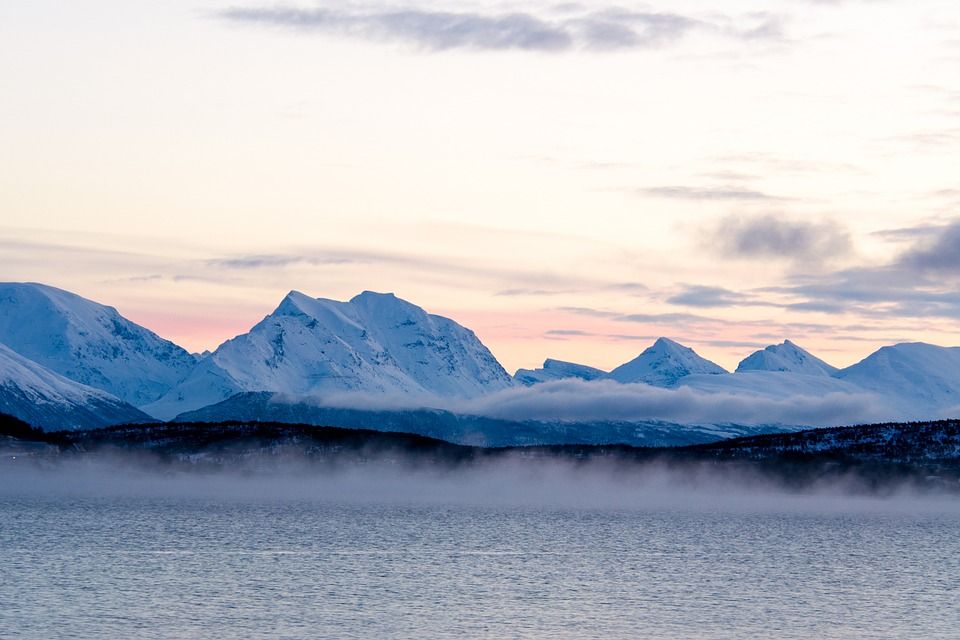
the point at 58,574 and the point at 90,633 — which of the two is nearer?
the point at 90,633

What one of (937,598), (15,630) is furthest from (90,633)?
(937,598)

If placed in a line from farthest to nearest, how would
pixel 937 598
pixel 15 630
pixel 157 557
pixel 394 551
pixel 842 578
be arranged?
pixel 394 551 → pixel 157 557 → pixel 842 578 → pixel 937 598 → pixel 15 630

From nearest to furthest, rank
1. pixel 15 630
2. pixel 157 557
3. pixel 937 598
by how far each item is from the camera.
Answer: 1. pixel 15 630
2. pixel 937 598
3. pixel 157 557

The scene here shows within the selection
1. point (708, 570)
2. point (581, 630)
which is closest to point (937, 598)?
point (708, 570)

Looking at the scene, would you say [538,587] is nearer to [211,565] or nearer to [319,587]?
[319,587]

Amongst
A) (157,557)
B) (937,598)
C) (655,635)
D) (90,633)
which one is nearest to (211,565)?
(157,557)

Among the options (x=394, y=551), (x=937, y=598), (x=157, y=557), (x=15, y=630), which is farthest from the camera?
(x=394, y=551)

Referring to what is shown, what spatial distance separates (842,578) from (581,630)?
57.2 metres

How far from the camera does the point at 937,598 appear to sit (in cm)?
14612

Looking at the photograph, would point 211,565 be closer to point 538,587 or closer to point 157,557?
point 157,557

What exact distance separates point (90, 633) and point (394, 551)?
83764 mm

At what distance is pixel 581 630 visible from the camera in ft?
390

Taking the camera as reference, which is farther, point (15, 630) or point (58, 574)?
point (58, 574)

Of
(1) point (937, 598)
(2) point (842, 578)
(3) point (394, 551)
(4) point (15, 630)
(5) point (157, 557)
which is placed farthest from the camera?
(3) point (394, 551)
